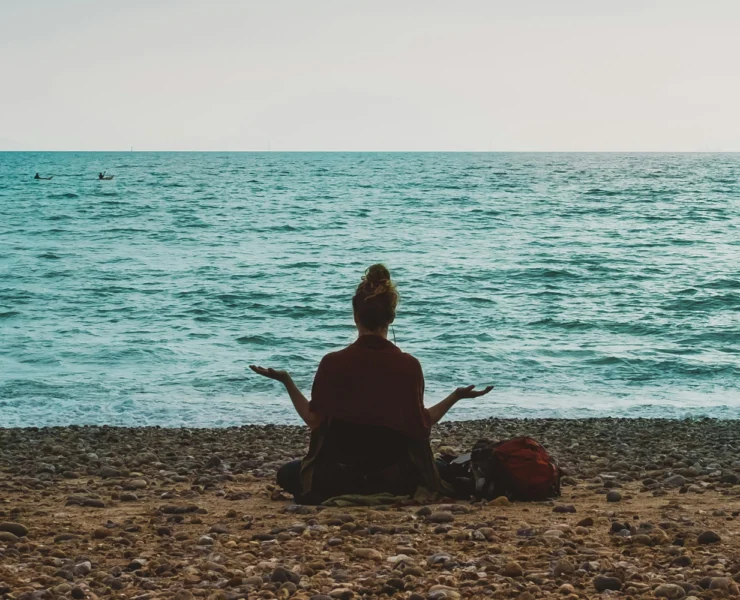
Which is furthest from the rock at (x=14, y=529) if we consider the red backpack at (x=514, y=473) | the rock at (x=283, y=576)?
the red backpack at (x=514, y=473)

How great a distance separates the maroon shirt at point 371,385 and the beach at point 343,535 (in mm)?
707

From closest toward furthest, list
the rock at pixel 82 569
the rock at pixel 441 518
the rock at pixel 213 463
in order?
the rock at pixel 82 569
the rock at pixel 441 518
the rock at pixel 213 463

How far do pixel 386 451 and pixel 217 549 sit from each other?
5.58 ft

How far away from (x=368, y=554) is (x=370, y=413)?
1478mm

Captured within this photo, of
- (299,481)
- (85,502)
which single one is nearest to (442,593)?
(299,481)

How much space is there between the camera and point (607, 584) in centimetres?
469

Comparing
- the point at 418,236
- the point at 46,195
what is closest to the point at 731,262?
the point at 418,236

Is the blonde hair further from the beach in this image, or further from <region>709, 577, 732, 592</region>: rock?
<region>709, 577, 732, 592</region>: rock

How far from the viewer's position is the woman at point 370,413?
21.7 feet

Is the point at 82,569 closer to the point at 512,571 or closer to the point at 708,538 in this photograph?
the point at 512,571

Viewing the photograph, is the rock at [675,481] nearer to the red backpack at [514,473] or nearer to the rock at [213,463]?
the red backpack at [514,473]

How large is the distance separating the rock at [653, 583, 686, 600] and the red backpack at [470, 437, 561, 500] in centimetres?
248

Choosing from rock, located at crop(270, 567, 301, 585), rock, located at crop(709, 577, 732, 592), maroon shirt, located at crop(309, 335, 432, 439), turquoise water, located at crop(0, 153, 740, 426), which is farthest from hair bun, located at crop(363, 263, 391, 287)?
turquoise water, located at crop(0, 153, 740, 426)

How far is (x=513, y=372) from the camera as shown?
1742 centimetres
